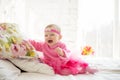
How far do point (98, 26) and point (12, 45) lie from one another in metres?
2.31

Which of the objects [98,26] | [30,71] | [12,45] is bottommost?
[30,71]

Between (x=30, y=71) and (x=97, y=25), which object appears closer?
(x=30, y=71)

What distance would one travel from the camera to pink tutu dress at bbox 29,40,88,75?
1337mm

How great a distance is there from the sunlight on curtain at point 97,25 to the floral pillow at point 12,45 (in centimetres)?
203

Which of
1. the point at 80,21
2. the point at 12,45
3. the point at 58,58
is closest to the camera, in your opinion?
the point at 12,45

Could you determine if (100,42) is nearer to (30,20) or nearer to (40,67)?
(30,20)

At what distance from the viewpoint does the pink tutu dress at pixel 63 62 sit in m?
1.34

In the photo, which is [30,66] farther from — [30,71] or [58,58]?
[58,58]

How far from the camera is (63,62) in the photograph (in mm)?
1358

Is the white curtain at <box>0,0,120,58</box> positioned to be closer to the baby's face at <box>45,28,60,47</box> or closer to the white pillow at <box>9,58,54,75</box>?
the baby's face at <box>45,28,60,47</box>

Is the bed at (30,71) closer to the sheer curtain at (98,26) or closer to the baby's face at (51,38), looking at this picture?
the baby's face at (51,38)

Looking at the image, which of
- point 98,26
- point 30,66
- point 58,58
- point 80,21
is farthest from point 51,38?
point 98,26

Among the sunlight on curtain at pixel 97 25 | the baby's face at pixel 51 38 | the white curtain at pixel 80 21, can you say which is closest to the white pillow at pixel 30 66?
the baby's face at pixel 51 38

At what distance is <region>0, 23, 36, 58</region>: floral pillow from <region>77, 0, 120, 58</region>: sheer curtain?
79.8 inches
